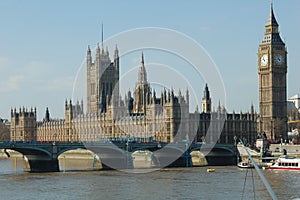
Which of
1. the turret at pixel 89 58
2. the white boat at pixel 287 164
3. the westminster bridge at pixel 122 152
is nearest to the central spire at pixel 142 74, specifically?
the turret at pixel 89 58

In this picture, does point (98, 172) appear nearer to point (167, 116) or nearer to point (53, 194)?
point (53, 194)

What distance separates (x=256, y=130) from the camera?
90250 mm

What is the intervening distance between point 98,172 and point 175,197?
18.8 m

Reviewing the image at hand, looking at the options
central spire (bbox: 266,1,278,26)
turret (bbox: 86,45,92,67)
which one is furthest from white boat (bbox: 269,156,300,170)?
turret (bbox: 86,45,92,67)

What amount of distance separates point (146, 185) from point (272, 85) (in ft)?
157

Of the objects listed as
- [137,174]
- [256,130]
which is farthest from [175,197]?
[256,130]

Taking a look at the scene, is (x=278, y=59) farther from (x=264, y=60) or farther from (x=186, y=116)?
(x=186, y=116)

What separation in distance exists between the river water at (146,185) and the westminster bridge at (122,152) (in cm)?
363

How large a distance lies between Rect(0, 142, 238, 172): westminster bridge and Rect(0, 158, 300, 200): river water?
3.63 metres

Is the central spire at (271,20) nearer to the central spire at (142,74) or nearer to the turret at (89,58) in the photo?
the central spire at (142,74)

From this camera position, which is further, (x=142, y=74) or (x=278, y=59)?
(x=142, y=74)

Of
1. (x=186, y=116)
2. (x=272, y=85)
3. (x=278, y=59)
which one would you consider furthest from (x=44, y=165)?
(x=278, y=59)

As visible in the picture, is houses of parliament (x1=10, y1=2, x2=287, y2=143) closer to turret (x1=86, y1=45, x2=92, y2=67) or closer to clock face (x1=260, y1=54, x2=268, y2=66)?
clock face (x1=260, y1=54, x2=268, y2=66)

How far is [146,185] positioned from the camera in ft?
140
